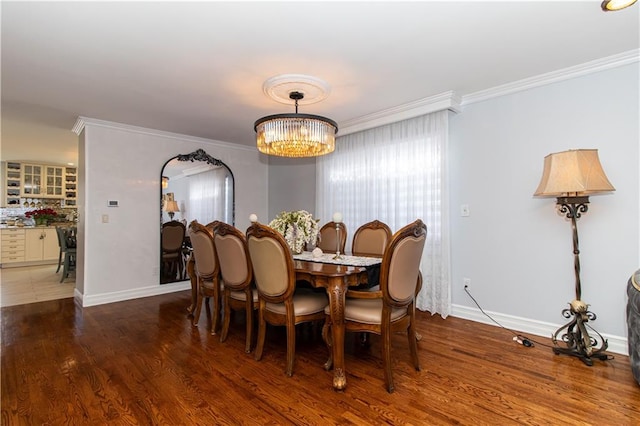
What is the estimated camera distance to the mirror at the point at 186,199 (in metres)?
4.74

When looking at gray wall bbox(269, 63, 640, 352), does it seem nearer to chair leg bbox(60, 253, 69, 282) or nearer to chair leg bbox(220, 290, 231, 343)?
chair leg bbox(220, 290, 231, 343)

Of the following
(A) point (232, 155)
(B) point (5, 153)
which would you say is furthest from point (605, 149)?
(B) point (5, 153)

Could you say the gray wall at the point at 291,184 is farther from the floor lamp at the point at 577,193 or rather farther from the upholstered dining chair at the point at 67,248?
the floor lamp at the point at 577,193

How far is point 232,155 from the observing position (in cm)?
552

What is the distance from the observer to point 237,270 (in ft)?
8.69

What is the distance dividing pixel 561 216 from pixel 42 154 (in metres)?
8.49

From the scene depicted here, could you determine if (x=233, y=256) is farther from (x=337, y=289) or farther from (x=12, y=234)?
Result: (x=12, y=234)

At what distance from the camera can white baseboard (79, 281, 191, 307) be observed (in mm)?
4035

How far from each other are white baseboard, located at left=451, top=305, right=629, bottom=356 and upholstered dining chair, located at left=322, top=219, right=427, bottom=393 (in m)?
1.39

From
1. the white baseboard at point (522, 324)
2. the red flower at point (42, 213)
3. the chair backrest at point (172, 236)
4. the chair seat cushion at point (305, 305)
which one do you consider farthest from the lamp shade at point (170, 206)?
the red flower at point (42, 213)

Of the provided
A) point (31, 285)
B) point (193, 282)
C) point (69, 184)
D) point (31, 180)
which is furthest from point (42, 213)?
point (193, 282)

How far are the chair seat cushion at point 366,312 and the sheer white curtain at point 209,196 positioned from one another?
3.60m

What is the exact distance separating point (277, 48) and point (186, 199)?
3276mm

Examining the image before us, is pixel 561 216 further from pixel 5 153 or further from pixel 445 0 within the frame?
pixel 5 153
